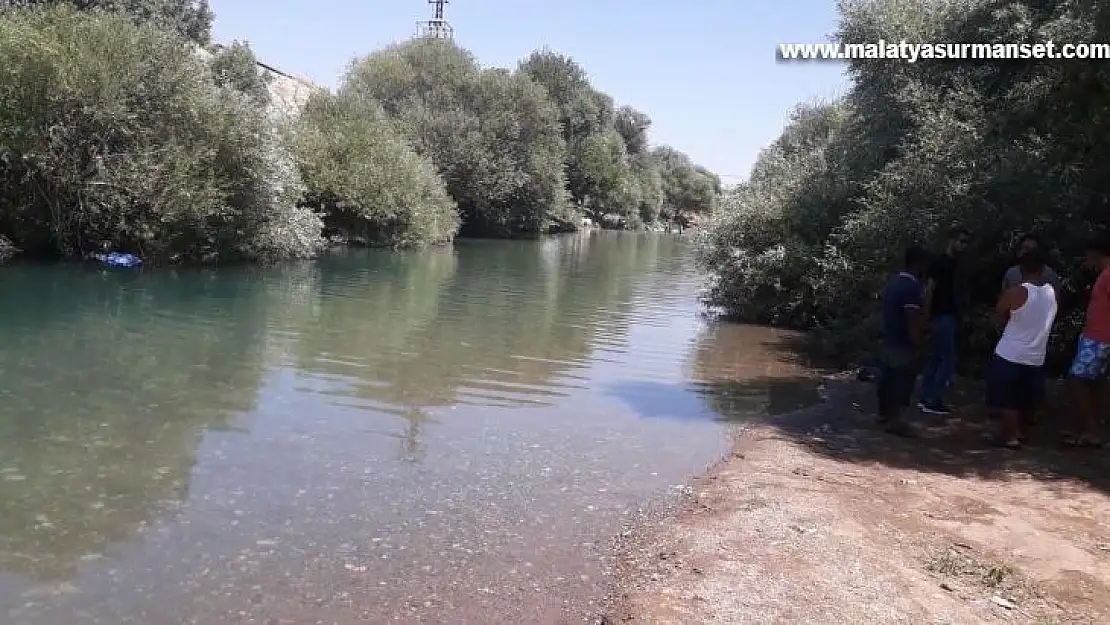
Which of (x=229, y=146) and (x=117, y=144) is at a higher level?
(x=229, y=146)

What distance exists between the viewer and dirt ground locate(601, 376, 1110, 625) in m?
4.94

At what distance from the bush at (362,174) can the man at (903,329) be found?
3234 cm

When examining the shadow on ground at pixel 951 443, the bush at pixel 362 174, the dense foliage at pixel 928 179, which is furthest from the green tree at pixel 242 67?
Result: the shadow on ground at pixel 951 443

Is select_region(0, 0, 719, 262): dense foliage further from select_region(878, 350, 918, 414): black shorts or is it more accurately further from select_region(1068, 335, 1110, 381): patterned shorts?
select_region(1068, 335, 1110, 381): patterned shorts

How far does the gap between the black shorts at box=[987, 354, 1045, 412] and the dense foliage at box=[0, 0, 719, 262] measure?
51.6 ft

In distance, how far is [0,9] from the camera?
28.6 meters

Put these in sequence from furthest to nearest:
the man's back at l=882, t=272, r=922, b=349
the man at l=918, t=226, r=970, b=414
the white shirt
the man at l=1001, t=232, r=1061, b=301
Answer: the man at l=918, t=226, r=970, b=414 → the man's back at l=882, t=272, r=922, b=349 → the man at l=1001, t=232, r=1061, b=301 → the white shirt

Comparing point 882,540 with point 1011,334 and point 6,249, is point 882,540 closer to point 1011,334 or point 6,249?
point 1011,334

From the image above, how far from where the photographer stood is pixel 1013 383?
27.4 feet

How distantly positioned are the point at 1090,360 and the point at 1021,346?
579 millimetres

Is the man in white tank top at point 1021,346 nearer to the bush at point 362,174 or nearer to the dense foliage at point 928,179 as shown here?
the dense foliage at point 928,179

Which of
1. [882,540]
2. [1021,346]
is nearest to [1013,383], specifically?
[1021,346]

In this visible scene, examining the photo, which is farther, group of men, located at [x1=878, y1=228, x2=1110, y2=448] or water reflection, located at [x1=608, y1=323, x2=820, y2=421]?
water reflection, located at [x1=608, y1=323, x2=820, y2=421]

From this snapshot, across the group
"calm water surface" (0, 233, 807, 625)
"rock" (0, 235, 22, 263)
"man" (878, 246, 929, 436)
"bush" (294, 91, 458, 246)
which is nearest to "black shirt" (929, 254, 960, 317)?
"man" (878, 246, 929, 436)
